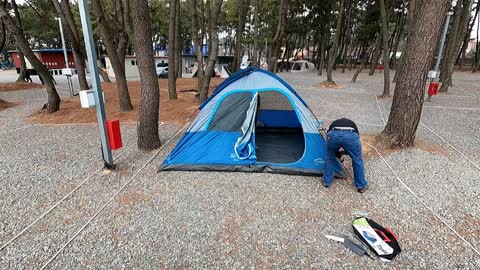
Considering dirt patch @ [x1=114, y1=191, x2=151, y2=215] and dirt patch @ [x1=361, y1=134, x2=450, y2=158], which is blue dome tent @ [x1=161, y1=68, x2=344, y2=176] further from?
dirt patch @ [x1=361, y1=134, x2=450, y2=158]

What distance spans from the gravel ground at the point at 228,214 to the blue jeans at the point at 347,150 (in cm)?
18

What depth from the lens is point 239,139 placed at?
13.3ft

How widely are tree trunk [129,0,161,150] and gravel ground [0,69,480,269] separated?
0.33 metres

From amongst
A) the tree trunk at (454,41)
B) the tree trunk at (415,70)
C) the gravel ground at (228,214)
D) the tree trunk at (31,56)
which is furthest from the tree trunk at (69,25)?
the tree trunk at (454,41)

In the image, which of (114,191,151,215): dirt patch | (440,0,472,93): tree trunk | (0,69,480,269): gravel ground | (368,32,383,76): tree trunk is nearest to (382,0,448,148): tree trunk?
(0,69,480,269): gravel ground

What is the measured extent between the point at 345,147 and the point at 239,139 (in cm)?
153

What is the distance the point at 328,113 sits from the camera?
7922 millimetres

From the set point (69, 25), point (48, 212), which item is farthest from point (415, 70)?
point (69, 25)

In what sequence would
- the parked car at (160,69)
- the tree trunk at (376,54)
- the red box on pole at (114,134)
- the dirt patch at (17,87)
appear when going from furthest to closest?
the parked car at (160,69)
the tree trunk at (376,54)
the dirt patch at (17,87)
the red box on pole at (114,134)

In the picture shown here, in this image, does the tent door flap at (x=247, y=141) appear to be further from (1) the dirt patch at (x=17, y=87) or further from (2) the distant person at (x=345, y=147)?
(1) the dirt patch at (x=17, y=87)

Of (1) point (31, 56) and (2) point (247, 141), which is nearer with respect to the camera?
(2) point (247, 141)

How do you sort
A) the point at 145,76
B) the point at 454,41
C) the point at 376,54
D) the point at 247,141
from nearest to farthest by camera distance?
the point at 247,141
the point at 145,76
the point at 454,41
the point at 376,54

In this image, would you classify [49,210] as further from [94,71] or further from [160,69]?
[160,69]

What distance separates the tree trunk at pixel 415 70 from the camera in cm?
416
